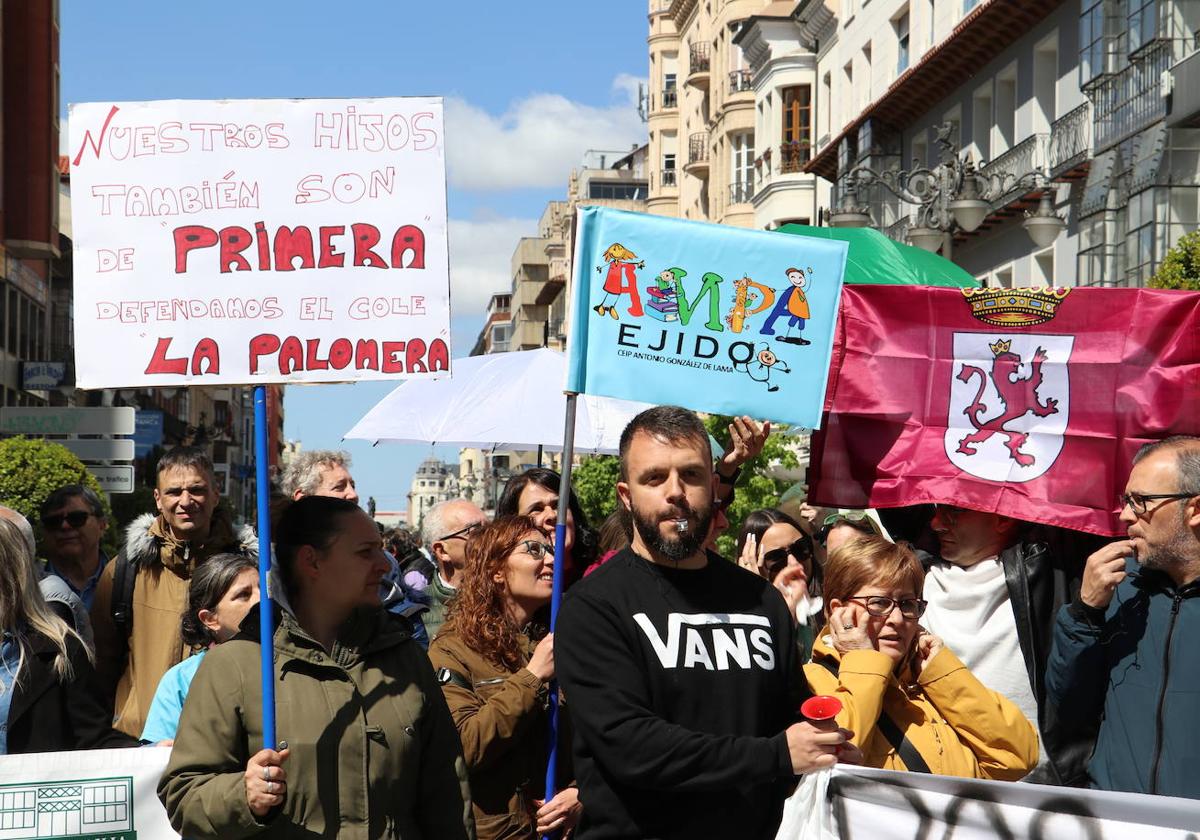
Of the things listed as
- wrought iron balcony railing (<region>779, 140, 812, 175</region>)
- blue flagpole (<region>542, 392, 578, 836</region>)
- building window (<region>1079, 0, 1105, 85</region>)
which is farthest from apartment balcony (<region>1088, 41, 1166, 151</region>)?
wrought iron balcony railing (<region>779, 140, 812, 175</region>)

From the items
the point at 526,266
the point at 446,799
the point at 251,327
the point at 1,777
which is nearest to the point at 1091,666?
the point at 446,799

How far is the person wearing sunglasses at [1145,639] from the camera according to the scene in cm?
454

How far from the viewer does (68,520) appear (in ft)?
26.7

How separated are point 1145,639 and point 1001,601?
2.92ft

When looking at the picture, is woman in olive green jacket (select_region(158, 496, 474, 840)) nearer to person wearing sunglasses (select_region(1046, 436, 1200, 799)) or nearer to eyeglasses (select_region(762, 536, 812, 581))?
person wearing sunglasses (select_region(1046, 436, 1200, 799))

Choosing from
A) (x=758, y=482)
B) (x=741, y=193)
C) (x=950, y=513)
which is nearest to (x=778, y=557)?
(x=950, y=513)

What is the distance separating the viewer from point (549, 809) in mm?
4871

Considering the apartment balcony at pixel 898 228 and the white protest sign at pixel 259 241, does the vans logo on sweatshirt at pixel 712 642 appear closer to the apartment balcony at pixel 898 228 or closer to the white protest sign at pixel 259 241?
the white protest sign at pixel 259 241

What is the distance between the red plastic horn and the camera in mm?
3930

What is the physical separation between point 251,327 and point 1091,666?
8.67 ft

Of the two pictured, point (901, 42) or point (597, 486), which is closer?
point (901, 42)

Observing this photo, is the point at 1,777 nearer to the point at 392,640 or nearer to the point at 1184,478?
the point at 392,640

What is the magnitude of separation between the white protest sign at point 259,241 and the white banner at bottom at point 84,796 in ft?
4.07

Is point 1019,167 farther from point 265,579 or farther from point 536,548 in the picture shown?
point 265,579
